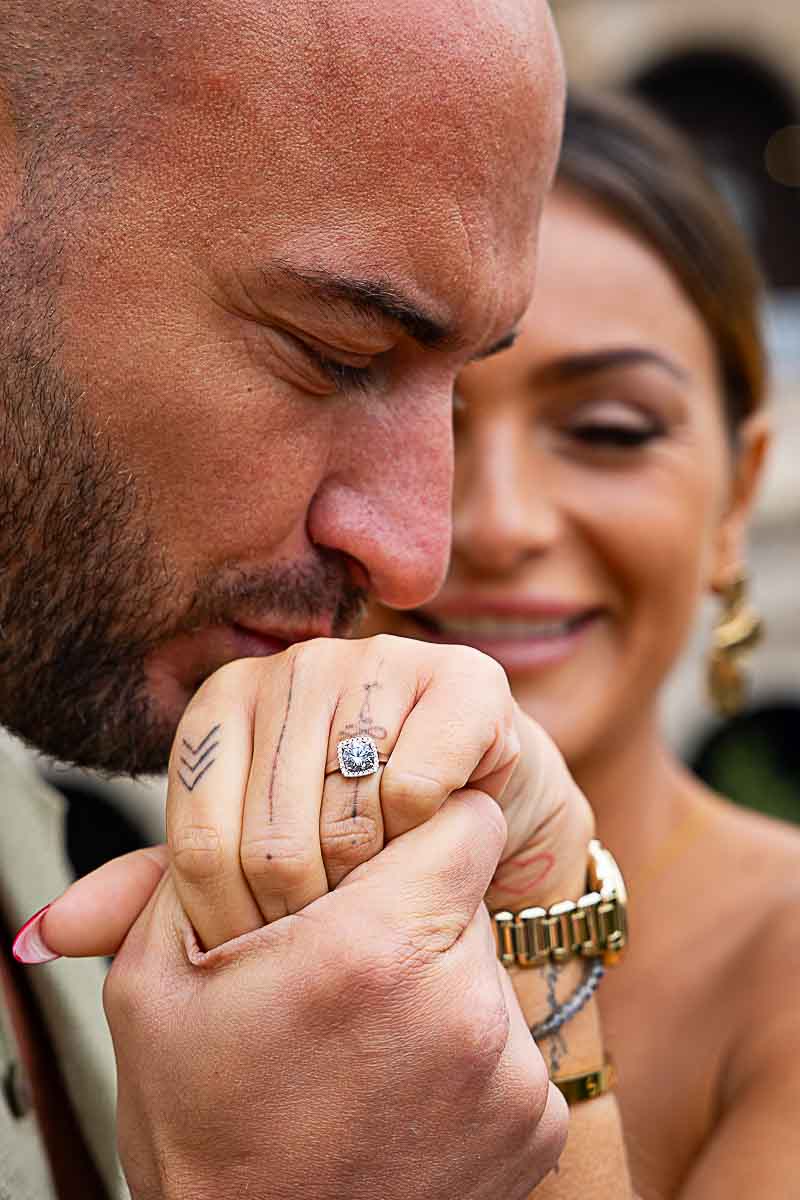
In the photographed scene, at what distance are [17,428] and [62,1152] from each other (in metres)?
1.18

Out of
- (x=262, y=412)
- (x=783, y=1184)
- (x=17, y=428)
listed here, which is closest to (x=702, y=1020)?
(x=783, y=1184)

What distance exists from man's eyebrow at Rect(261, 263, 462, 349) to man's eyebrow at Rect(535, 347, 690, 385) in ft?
3.71

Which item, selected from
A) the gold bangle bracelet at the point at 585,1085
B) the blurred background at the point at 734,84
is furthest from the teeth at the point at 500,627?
the blurred background at the point at 734,84

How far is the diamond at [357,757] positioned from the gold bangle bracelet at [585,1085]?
0.61 m

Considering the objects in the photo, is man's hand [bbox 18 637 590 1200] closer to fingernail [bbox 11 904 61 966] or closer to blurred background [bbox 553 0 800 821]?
fingernail [bbox 11 904 61 966]

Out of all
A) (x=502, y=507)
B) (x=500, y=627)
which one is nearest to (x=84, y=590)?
(x=502, y=507)

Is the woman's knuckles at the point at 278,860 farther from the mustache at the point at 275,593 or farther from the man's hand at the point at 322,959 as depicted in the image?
the mustache at the point at 275,593

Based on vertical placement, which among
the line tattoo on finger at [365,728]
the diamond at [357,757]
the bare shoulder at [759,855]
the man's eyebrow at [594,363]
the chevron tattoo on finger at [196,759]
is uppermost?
the line tattoo on finger at [365,728]

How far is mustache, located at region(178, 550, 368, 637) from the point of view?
1836mm

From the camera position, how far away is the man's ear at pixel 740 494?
340 centimetres

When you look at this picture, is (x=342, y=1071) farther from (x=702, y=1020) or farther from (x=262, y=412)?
(x=702, y=1020)

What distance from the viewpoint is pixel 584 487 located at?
9.89ft

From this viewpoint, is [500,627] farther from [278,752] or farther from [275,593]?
[278,752]

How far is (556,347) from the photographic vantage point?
9.59 ft
